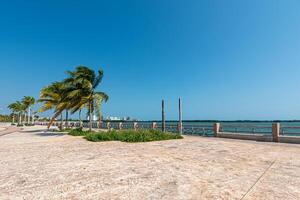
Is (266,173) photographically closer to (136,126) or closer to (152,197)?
(152,197)

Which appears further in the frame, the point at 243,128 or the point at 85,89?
the point at 85,89

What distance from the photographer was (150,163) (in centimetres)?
659

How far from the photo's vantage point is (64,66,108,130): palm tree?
1866cm

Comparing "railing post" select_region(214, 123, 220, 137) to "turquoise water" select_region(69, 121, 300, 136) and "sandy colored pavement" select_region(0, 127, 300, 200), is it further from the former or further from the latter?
"sandy colored pavement" select_region(0, 127, 300, 200)

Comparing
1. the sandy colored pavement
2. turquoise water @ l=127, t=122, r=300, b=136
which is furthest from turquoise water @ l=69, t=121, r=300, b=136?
the sandy colored pavement

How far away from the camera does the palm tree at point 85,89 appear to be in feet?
61.2

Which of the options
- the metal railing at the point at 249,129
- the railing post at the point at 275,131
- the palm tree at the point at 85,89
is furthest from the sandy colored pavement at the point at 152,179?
the palm tree at the point at 85,89

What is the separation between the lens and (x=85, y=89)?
19.1 meters

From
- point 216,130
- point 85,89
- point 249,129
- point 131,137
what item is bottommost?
point 131,137

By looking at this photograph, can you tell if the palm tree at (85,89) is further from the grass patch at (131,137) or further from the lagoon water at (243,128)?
the lagoon water at (243,128)

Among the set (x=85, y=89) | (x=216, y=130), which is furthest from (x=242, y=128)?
(x=85, y=89)

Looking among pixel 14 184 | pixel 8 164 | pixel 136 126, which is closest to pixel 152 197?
pixel 14 184

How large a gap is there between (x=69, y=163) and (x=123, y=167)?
84.4 inches

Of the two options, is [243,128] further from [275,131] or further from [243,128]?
[275,131]
